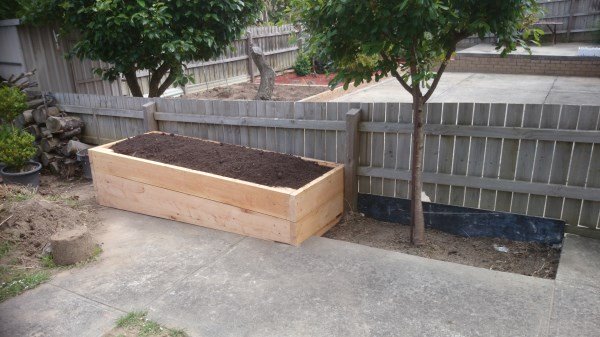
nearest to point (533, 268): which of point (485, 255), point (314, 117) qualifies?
point (485, 255)

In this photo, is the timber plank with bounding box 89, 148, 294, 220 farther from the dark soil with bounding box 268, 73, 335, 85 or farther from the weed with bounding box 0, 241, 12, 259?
the dark soil with bounding box 268, 73, 335, 85

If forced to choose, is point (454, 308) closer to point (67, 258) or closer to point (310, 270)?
point (310, 270)

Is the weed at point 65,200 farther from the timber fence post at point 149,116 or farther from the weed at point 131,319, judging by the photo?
the weed at point 131,319

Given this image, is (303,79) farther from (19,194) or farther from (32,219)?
(32,219)

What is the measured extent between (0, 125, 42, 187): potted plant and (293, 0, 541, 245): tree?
16.3 feet

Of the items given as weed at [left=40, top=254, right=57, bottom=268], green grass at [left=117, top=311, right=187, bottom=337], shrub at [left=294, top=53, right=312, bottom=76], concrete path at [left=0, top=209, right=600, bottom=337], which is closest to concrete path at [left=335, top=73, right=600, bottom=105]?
shrub at [left=294, top=53, right=312, bottom=76]

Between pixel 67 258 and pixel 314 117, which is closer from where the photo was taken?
pixel 67 258

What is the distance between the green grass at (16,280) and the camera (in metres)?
4.25

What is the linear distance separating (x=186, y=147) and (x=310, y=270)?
109 inches

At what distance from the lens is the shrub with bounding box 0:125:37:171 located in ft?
23.0

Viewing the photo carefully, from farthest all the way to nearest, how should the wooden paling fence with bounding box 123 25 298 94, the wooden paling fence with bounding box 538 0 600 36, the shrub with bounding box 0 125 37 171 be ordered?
the wooden paling fence with bounding box 538 0 600 36, the wooden paling fence with bounding box 123 25 298 94, the shrub with bounding box 0 125 37 171

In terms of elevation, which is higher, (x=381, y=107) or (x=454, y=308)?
(x=381, y=107)

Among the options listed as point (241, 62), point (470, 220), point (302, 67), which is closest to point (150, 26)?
point (470, 220)

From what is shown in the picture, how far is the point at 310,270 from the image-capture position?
14.7 ft
